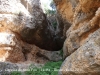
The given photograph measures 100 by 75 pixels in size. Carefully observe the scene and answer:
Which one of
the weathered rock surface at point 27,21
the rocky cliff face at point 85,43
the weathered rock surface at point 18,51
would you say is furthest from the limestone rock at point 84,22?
the weathered rock surface at point 27,21

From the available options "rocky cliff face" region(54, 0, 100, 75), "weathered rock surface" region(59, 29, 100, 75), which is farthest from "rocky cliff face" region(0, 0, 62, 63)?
"weathered rock surface" region(59, 29, 100, 75)

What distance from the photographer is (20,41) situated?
8.87 m

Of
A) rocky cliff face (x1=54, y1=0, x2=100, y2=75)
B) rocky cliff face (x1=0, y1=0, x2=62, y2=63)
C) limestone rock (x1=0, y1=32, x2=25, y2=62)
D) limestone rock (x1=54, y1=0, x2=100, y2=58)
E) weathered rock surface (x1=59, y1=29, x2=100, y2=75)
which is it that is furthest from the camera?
rocky cliff face (x1=0, y1=0, x2=62, y2=63)

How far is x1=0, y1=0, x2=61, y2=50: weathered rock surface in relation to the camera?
8531 mm

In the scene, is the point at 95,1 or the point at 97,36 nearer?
the point at 97,36

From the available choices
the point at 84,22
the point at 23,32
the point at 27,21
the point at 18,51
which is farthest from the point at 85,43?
the point at 27,21

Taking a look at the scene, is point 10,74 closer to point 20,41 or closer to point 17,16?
point 20,41

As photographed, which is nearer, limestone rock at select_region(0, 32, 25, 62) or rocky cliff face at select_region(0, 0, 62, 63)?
limestone rock at select_region(0, 32, 25, 62)

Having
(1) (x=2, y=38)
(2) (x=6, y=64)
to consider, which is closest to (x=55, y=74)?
(2) (x=6, y=64)

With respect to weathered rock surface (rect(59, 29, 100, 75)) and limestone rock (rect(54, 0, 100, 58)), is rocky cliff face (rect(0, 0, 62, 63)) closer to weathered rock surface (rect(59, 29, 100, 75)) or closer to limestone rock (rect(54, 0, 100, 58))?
limestone rock (rect(54, 0, 100, 58))

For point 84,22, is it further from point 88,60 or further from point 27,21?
point 27,21

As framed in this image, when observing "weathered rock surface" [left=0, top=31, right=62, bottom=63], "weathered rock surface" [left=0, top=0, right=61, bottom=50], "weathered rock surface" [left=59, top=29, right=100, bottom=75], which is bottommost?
"weathered rock surface" [left=59, top=29, right=100, bottom=75]

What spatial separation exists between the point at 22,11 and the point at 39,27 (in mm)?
1475

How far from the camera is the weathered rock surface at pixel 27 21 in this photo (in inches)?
336
